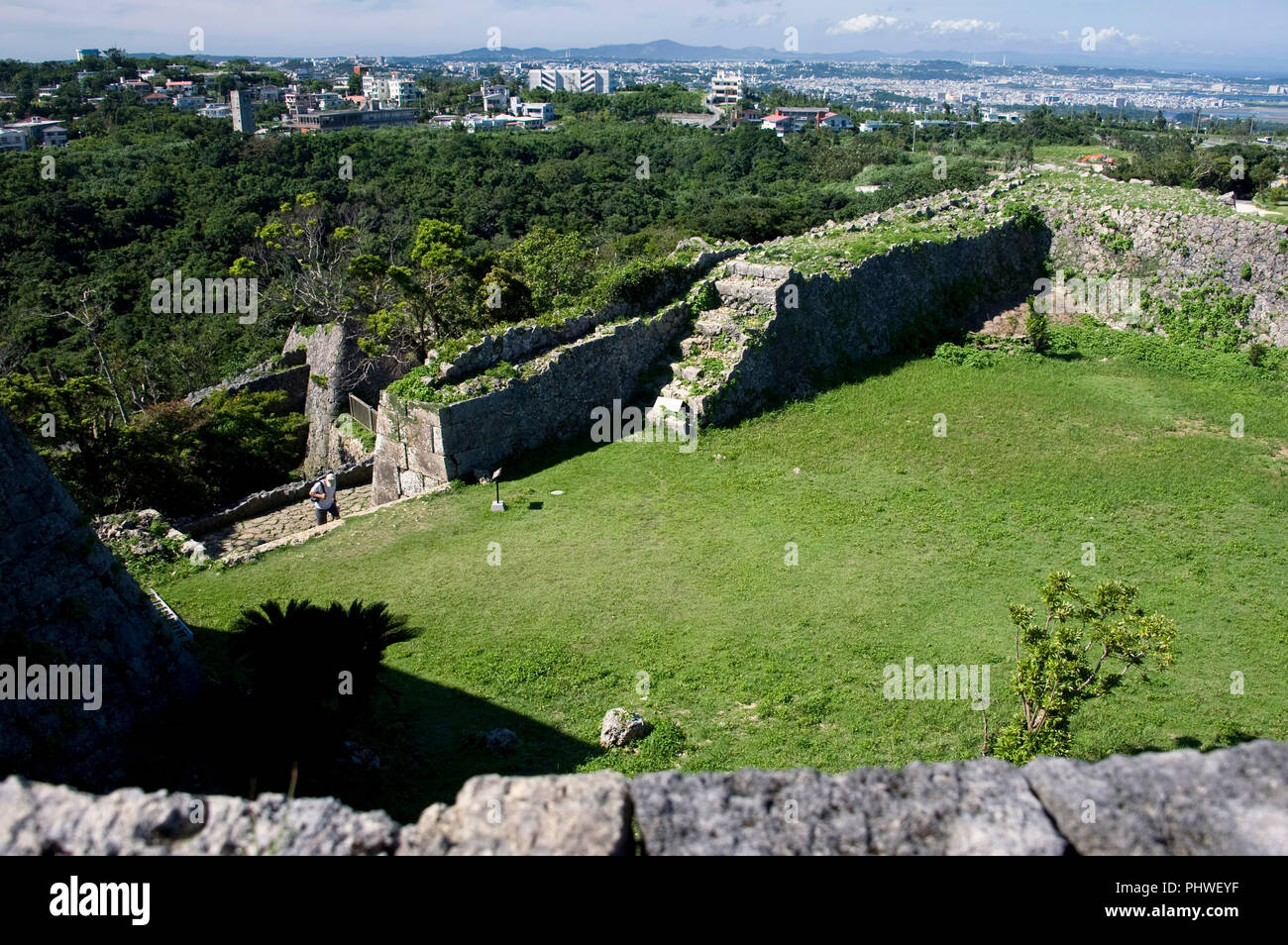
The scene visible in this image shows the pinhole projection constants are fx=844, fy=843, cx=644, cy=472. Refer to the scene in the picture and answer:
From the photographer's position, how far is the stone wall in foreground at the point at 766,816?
3143 millimetres

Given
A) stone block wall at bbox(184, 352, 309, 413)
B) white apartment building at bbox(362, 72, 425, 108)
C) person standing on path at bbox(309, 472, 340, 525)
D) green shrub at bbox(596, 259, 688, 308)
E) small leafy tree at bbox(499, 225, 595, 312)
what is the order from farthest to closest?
1. white apartment building at bbox(362, 72, 425, 108)
2. small leafy tree at bbox(499, 225, 595, 312)
3. stone block wall at bbox(184, 352, 309, 413)
4. green shrub at bbox(596, 259, 688, 308)
5. person standing on path at bbox(309, 472, 340, 525)

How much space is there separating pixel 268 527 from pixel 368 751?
7.59 m

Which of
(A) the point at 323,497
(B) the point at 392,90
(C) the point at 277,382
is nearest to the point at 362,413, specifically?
(C) the point at 277,382

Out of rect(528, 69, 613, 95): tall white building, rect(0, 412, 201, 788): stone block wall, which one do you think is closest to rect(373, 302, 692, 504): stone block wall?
rect(0, 412, 201, 788): stone block wall

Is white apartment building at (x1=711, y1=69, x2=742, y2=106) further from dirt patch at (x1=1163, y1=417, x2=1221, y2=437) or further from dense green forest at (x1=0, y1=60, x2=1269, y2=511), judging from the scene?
dirt patch at (x1=1163, y1=417, x2=1221, y2=437)

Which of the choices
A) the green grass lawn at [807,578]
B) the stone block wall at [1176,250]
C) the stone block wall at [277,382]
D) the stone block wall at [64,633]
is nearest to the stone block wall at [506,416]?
the green grass lawn at [807,578]

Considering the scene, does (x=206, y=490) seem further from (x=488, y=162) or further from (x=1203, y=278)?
(x=488, y=162)

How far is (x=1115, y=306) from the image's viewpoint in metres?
21.2

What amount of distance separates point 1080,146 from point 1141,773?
267ft

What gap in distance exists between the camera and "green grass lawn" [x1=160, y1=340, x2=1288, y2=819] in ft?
26.1

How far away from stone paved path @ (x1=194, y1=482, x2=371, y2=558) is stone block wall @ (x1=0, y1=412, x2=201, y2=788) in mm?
5585

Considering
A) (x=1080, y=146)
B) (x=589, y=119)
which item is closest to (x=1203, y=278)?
(x=1080, y=146)

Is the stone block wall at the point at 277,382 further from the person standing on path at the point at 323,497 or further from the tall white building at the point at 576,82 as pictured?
the tall white building at the point at 576,82
